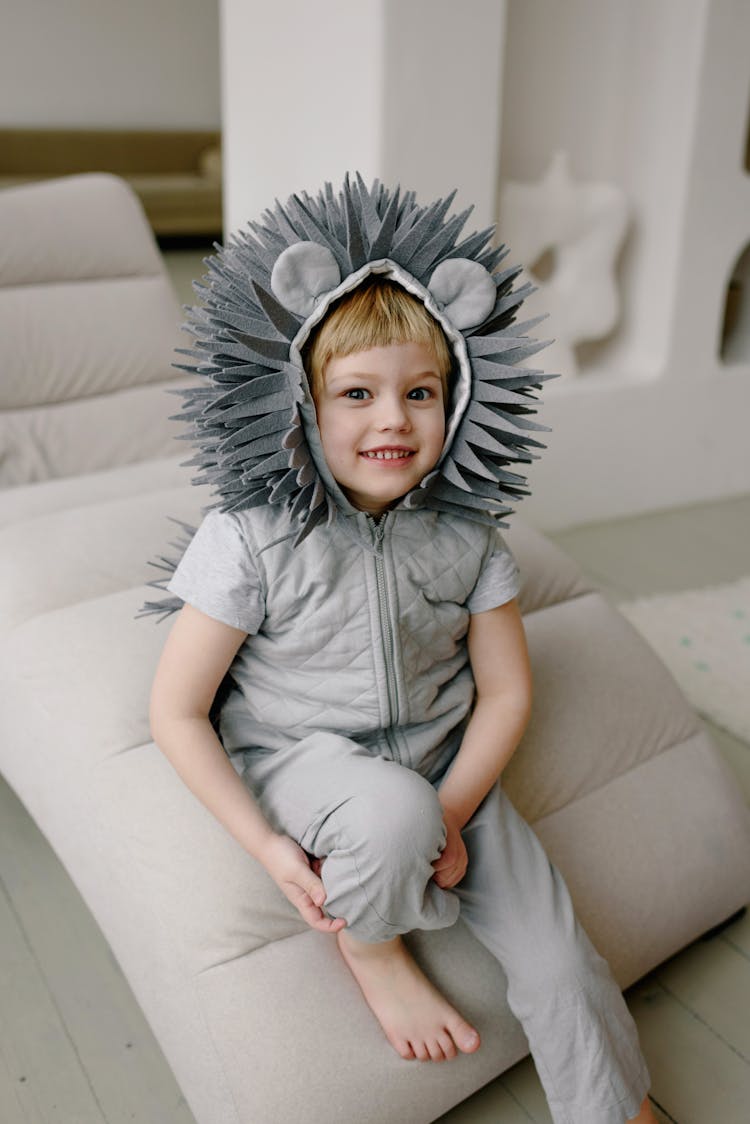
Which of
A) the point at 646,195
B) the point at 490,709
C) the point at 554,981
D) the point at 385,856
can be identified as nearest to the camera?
the point at 385,856

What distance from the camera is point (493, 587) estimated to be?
119 cm

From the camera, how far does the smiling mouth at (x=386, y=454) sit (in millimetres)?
1065

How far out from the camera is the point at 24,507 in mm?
1832

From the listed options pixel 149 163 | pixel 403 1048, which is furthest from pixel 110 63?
pixel 403 1048

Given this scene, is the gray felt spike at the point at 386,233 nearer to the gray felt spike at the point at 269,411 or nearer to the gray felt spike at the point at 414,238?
the gray felt spike at the point at 414,238

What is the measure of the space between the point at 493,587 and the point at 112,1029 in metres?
0.70

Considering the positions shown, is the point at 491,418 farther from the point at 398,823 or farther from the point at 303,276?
the point at 398,823

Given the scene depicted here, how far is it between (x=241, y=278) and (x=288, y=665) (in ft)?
1.30

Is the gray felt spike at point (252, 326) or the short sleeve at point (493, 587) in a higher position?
the gray felt spike at point (252, 326)

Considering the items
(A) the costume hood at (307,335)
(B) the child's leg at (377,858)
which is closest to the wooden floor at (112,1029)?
(B) the child's leg at (377,858)

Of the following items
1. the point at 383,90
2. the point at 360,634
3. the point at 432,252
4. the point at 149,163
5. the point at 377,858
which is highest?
the point at 149,163

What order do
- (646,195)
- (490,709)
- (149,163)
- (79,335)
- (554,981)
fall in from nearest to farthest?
(554,981)
(490,709)
(79,335)
(646,195)
(149,163)

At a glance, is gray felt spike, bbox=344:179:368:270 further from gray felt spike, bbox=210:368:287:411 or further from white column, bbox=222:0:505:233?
white column, bbox=222:0:505:233

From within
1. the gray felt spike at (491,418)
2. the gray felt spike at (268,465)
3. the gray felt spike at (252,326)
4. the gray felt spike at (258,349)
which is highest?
the gray felt spike at (252,326)
